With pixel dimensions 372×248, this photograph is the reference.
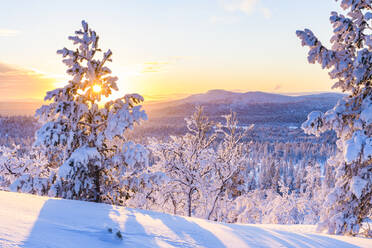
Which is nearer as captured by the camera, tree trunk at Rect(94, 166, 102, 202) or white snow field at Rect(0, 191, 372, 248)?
white snow field at Rect(0, 191, 372, 248)

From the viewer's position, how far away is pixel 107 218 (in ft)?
15.1

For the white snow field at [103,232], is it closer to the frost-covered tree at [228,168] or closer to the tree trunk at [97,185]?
the tree trunk at [97,185]

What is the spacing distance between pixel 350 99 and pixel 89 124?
322 inches

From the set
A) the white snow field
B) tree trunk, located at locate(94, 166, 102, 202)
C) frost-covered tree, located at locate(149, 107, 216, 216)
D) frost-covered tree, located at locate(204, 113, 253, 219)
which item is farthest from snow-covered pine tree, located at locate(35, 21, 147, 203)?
frost-covered tree, located at locate(204, 113, 253, 219)

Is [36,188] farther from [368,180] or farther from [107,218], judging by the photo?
[368,180]

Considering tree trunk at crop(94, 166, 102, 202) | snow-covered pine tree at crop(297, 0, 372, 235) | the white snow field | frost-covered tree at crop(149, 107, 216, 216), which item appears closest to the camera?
the white snow field

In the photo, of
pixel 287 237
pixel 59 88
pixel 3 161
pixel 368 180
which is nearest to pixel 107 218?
pixel 287 237

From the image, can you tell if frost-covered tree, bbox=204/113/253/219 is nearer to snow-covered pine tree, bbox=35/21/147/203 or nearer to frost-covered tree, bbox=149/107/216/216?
frost-covered tree, bbox=149/107/216/216

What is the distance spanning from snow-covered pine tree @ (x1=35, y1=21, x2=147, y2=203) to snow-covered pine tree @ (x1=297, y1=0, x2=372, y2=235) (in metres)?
5.53

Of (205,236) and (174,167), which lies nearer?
(205,236)

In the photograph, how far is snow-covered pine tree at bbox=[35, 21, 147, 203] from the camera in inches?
324

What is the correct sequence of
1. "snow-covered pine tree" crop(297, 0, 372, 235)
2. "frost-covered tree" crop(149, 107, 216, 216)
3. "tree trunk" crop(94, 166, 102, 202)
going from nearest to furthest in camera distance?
"snow-covered pine tree" crop(297, 0, 372, 235), "tree trunk" crop(94, 166, 102, 202), "frost-covered tree" crop(149, 107, 216, 216)

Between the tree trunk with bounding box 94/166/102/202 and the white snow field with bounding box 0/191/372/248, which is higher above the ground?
the white snow field with bounding box 0/191/372/248

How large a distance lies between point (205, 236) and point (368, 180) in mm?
6482
